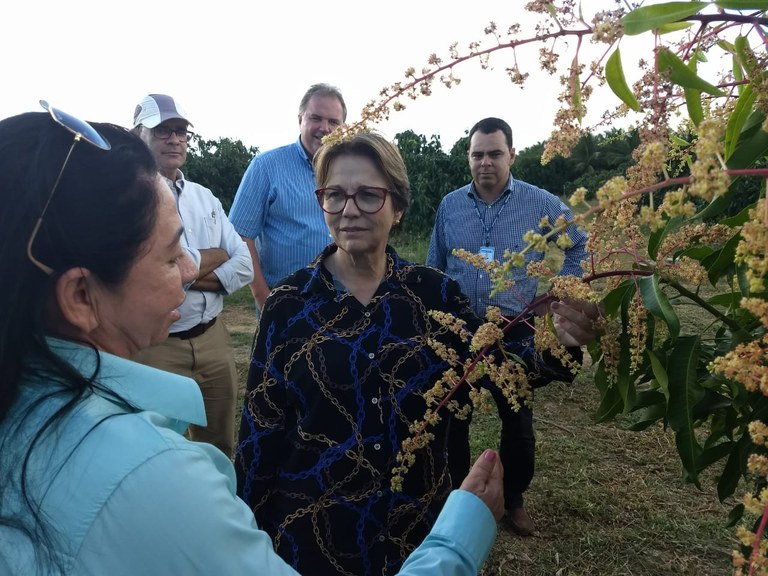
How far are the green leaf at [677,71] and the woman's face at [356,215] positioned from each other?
1278 mm

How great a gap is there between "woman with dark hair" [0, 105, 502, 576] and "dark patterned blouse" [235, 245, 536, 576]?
79cm

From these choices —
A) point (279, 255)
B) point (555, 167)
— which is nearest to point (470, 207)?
point (279, 255)

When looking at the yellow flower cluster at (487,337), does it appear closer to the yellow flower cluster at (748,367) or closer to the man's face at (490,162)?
the yellow flower cluster at (748,367)

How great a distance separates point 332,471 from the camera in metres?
1.84

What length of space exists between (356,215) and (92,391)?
3.93ft

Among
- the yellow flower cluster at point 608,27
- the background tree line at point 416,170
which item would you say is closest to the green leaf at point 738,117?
the yellow flower cluster at point 608,27

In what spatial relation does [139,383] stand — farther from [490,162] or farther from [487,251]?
[490,162]

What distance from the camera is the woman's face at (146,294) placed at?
1065 millimetres

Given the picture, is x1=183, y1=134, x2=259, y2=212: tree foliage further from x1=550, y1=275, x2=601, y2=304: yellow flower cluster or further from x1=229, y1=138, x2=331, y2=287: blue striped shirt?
x1=550, y1=275, x2=601, y2=304: yellow flower cluster

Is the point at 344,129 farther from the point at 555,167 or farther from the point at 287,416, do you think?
the point at 555,167

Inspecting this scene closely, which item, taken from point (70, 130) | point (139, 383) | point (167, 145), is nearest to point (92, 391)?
point (139, 383)

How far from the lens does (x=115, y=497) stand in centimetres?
85

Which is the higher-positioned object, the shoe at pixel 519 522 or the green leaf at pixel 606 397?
the green leaf at pixel 606 397

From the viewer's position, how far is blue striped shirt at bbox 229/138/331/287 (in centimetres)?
373
